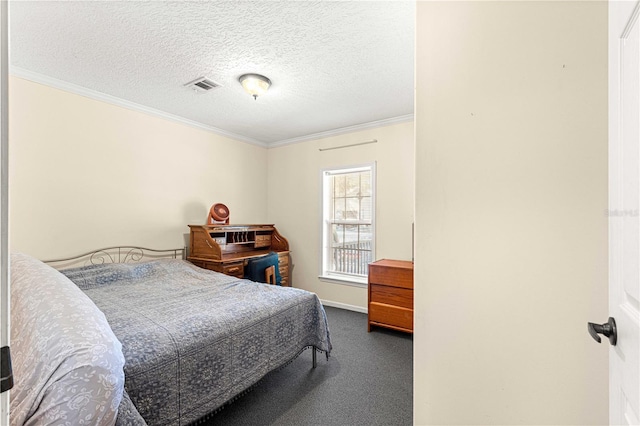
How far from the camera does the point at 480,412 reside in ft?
3.35

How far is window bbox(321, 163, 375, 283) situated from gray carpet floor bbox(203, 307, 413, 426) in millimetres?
1320

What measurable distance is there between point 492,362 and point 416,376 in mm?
311

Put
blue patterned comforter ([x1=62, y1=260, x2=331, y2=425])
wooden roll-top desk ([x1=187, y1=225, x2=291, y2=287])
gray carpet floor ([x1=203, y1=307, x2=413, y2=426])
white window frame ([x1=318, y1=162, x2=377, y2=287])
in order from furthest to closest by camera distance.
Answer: white window frame ([x1=318, y1=162, x2=377, y2=287]) → wooden roll-top desk ([x1=187, y1=225, x2=291, y2=287]) → gray carpet floor ([x1=203, y1=307, x2=413, y2=426]) → blue patterned comforter ([x1=62, y1=260, x2=331, y2=425])

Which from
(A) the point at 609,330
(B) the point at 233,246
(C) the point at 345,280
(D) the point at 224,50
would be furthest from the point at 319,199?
(A) the point at 609,330

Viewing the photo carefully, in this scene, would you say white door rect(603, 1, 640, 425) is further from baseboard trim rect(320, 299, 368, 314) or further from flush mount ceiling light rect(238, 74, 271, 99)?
baseboard trim rect(320, 299, 368, 314)

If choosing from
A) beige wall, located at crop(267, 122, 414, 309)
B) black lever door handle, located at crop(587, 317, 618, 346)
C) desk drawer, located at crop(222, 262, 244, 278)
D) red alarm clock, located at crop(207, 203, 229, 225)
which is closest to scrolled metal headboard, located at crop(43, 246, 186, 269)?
red alarm clock, located at crop(207, 203, 229, 225)

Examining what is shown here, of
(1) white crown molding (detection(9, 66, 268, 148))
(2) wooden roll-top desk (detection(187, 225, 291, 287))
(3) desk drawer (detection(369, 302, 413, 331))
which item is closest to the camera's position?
(1) white crown molding (detection(9, 66, 268, 148))

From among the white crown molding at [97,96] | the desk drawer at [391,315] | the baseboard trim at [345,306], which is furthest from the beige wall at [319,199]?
the white crown molding at [97,96]

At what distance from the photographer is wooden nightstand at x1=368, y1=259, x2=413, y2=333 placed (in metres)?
3.00

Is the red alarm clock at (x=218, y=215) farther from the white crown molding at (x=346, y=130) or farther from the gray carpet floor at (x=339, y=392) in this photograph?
the gray carpet floor at (x=339, y=392)

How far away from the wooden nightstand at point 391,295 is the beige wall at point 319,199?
482 mm

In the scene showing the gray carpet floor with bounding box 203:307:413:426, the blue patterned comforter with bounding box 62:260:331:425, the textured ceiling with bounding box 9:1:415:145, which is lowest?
the gray carpet floor with bounding box 203:307:413:426

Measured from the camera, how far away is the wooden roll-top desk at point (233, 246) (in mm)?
3309

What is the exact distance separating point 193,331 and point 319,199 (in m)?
2.86
